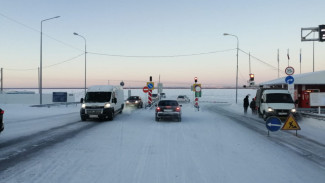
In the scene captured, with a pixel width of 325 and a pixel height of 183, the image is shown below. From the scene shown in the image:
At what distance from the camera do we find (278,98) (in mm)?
17906

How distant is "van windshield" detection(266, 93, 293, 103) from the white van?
419 inches

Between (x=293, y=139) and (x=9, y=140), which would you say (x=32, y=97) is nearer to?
(x=9, y=140)

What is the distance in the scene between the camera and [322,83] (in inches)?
1051

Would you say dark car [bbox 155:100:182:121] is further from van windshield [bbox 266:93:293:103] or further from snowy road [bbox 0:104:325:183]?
van windshield [bbox 266:93:293:103]

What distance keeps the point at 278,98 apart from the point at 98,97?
12272 mm

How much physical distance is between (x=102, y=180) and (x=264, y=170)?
3.57 metres

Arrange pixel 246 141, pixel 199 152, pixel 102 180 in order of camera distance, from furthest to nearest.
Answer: pixel 246 141
pixel 199 152
pixel 102 180

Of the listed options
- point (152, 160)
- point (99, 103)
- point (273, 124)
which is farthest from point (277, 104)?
point (152, 160)

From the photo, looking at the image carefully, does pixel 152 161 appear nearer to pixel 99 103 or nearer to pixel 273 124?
pixel 273 124

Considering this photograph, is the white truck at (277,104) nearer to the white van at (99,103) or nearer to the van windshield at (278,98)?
the van windshield at (278,98)

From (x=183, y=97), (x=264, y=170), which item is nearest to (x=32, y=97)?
(x=183, y=97)

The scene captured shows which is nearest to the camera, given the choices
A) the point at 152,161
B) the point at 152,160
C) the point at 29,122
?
the point at 152,161

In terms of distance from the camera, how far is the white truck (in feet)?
54.3

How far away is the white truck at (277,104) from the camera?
16562mm
